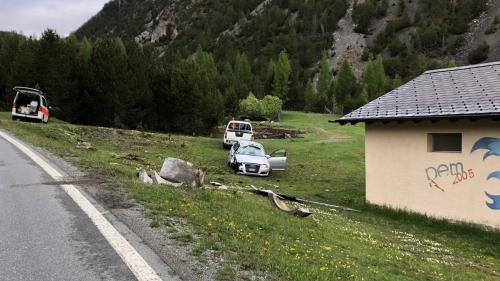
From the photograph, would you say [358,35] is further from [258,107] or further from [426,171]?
[426,171]

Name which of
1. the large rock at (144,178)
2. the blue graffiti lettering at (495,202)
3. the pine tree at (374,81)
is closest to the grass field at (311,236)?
the large rock at (144,178)

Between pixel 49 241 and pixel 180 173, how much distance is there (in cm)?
581

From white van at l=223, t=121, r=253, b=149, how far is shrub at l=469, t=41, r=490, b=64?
366ft

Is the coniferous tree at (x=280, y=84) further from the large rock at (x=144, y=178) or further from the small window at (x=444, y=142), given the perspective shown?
the large rock at (x=144, y=178)

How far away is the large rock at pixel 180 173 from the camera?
11.7m

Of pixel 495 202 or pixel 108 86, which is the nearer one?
pixel 495 202

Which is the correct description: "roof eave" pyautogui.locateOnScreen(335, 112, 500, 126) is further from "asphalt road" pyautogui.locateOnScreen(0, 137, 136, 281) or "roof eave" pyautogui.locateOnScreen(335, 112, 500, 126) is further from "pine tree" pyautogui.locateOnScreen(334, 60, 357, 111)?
"pine tree" pyautogui.locateOnScreen(334, 60, 357, 111)

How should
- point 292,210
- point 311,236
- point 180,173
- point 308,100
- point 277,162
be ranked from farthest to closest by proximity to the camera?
point 308,100 → point 277,162 → point 180,173 → point 292,210 → point 311,236

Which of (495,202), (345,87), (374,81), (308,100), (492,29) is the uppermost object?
(492,29)

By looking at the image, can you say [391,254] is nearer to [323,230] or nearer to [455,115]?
[323,230]

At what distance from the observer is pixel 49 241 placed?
19.7 feet

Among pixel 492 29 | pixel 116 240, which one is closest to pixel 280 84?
pixel 492 29

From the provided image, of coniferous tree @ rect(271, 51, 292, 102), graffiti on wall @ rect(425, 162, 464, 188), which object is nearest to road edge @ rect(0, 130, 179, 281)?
graffiti on wall @ rect(425, 162, 464, 188)

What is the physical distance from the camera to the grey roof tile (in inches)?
569
